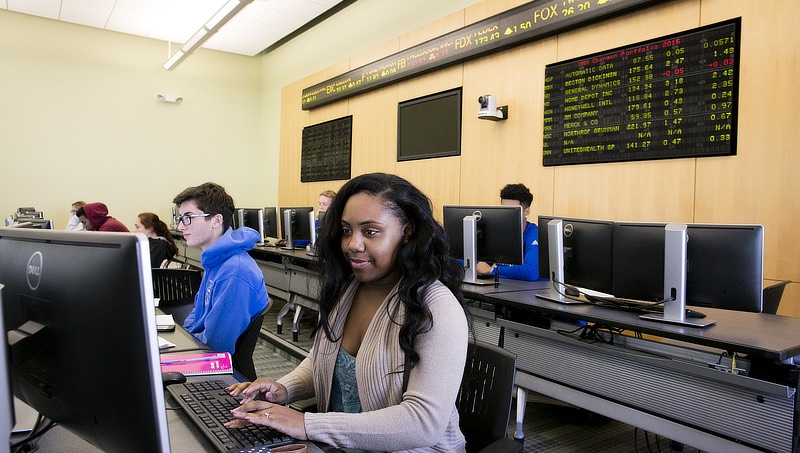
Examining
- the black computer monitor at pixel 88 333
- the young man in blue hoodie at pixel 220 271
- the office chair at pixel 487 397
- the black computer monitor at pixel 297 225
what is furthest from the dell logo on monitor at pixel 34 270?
the black computer monitor at pixel 297 225

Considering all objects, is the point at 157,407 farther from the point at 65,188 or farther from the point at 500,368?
the point at 65,188

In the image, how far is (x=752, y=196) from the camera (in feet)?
10.2

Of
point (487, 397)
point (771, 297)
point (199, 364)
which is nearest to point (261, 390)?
point (199, 364)

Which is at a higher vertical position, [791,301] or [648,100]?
[648,100]

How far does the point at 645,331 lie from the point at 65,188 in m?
8.06

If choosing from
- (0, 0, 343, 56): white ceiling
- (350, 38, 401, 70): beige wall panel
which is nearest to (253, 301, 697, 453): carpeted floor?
(350, 38, 401, 70): beige wall panel

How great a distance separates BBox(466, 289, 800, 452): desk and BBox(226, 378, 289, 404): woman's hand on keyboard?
140cm

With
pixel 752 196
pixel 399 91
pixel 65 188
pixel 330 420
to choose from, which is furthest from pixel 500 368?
pixel 65 188

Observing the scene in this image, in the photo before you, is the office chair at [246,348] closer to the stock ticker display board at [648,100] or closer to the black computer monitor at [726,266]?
the black computer monitor at [726,266]

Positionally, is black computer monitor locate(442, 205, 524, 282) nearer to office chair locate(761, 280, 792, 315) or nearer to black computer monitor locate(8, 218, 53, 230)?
office chair locate(761, 280, 792, 315)

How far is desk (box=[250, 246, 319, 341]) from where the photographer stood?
448 centimetres

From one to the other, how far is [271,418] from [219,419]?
0.15 metres

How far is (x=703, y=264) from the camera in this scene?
2.15 m

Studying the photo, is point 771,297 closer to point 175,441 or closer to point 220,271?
point 220,271
